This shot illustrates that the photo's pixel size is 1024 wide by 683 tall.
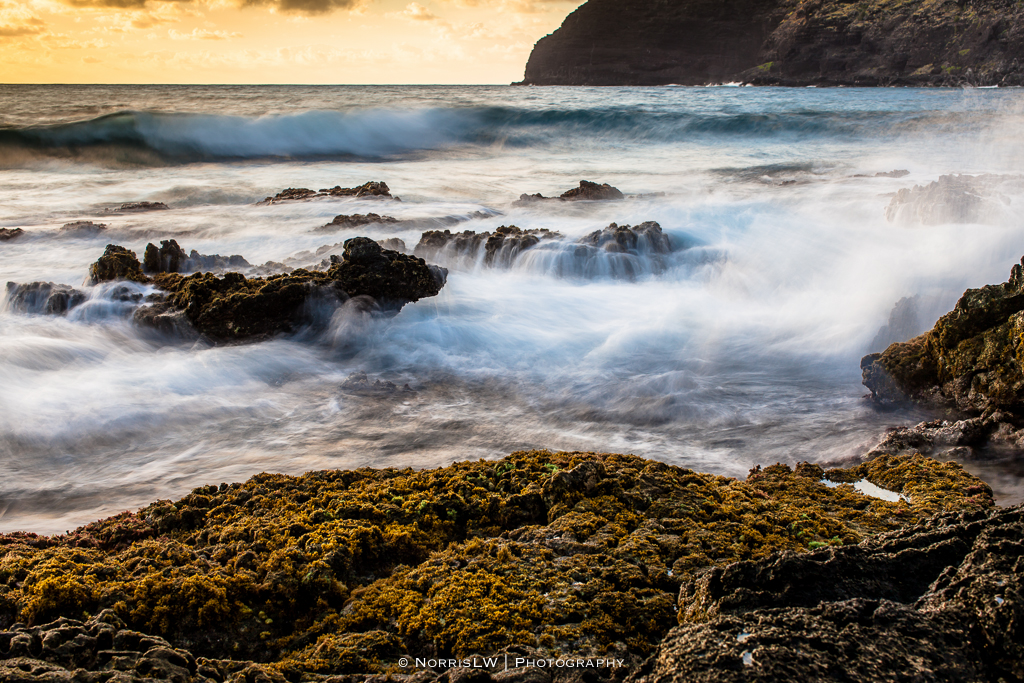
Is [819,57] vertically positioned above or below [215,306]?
above

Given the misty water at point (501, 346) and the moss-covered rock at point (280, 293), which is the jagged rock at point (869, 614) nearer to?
the misty water at point (501, 346)

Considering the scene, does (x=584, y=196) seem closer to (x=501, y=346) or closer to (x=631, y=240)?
(x=631, y=240)

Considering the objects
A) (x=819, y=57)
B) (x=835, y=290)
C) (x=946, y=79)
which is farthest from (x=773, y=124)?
(x=819, y=57)

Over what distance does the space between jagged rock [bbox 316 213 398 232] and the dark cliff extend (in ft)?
252

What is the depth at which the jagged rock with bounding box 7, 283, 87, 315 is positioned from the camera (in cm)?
746

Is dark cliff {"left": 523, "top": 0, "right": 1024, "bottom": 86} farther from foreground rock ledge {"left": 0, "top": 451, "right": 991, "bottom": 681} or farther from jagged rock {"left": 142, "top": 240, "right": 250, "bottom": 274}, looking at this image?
foreground rock ledge {"left": 0, "top": 451, "right": 991, "bottom": 681}

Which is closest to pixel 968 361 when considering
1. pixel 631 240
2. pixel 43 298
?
pixel 631 240

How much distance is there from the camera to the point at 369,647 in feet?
6.68

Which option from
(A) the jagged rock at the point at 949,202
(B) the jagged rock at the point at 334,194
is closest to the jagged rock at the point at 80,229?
(B) the jagged rock at the point at 334,194

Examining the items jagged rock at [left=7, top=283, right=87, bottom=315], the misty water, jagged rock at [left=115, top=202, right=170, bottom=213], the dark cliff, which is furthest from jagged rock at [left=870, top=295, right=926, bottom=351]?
the dark cliff

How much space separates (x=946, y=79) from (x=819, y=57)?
62.0ft

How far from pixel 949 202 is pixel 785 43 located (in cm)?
9380

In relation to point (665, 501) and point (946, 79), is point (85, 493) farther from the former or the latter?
point (946, 79)

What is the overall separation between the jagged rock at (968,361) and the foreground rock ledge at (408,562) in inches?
49.3
